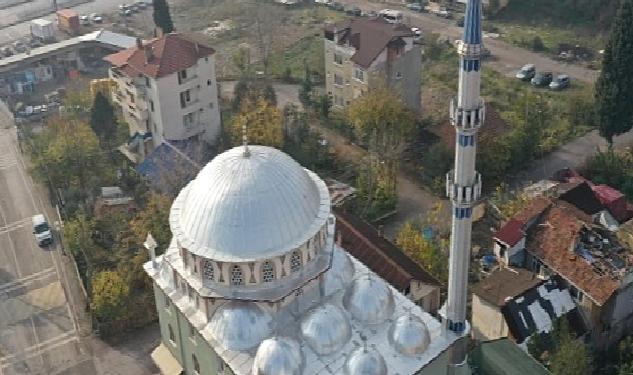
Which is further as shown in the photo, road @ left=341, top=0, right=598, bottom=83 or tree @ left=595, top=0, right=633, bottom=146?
road @ left=341, top=0, right=598, bottom=83

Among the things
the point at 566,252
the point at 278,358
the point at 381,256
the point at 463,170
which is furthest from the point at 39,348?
the point at 566,252

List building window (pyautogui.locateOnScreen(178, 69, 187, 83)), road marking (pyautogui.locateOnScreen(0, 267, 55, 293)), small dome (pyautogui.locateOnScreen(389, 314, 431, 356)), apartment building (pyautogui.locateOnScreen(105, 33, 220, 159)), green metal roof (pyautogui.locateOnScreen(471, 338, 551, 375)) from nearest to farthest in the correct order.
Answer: small dome (pyautogui.locateOnScreen(389, 314, 431, 356)) < green metal roof (pyautogui.locateOnScreen(471, 338, 551, 375)) < road marking (pyautogui.locateOnScreen(0, 267, 55, 293)) < apartment building (pyautogui.locateOnScreen(105, 33, 220, 159)) < building window (pyautogui.locateOnScreen(178, 69, 187, 83))

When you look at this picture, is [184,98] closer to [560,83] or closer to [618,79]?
→ [618,79]

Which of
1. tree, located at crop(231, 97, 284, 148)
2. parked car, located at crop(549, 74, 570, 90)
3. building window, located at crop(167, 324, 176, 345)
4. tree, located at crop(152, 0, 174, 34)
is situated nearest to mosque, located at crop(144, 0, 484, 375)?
building window, located at crop(167, 324, 176, 345)

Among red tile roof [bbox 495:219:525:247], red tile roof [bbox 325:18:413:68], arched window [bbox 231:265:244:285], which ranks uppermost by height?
red tile roof [bbox 325:18:413:68]

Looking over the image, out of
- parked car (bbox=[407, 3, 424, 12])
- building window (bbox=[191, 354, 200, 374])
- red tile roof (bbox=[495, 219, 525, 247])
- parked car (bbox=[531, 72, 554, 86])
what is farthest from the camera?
parked car (bbox=[407, 3, 424, 12])

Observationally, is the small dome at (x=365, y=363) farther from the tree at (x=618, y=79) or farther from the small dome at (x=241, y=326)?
the tree at (x=618, y=79)

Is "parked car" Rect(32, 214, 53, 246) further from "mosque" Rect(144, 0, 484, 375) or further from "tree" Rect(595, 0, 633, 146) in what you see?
"tree" Rect(595, 0, 633, 146)
